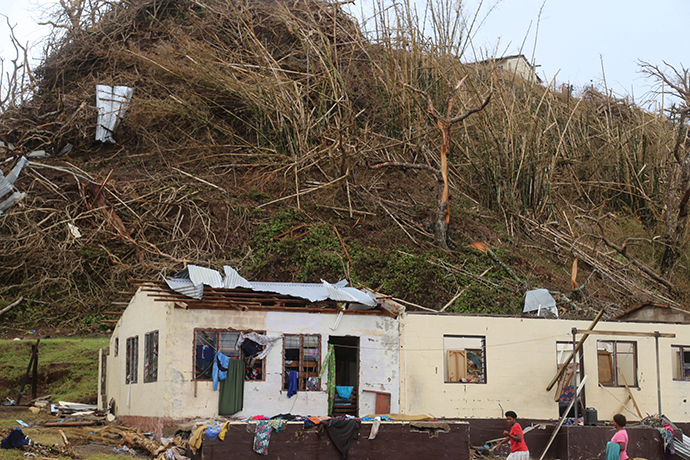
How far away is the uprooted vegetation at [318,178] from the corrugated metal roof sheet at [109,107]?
43cm

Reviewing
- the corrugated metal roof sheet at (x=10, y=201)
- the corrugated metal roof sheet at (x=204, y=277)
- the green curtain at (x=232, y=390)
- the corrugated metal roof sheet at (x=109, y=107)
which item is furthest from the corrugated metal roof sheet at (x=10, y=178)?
the green curtain at (x=232, y=390)

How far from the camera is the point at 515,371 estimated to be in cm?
1501

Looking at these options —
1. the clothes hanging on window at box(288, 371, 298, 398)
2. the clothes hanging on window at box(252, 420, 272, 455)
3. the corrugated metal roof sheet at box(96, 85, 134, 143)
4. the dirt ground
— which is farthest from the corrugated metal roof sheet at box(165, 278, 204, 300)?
the corrugated metal roof sheet at box(96, 85, 134, 143)

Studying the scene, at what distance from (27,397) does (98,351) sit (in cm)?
222

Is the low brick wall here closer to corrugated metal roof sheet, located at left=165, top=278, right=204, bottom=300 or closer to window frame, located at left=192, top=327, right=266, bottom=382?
window frame, located at left=192, top=327, right=266, bottom=382

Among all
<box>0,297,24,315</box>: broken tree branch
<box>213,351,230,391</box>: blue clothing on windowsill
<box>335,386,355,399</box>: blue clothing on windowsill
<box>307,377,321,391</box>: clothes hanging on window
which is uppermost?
<box>0,297,24,315</box>: broken tree branch

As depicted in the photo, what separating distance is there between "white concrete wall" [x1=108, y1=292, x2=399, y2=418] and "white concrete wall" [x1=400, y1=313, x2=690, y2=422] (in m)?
0.52

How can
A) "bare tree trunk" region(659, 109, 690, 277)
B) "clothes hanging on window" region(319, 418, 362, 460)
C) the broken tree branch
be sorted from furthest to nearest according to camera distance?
"bare tree trunk" region(659, 109, 690, 277) → the broken tree branch → "clothes hanging on window" region(319, 418, 362, 460)

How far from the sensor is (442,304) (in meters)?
20.2

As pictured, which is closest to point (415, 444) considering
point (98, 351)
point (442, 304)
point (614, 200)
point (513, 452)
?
point (513, 452)

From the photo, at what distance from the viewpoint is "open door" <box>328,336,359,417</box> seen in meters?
14.1

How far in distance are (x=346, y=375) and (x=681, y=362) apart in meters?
7.90

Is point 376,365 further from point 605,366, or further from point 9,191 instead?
point 9,191

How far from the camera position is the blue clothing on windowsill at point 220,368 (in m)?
13.1
